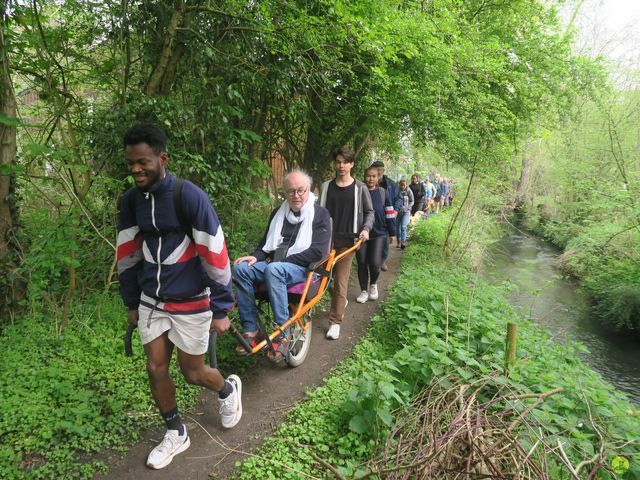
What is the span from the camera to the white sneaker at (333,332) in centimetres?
455

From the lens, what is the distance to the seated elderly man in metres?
3.22

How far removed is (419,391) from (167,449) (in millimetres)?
2023

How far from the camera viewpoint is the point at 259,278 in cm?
335

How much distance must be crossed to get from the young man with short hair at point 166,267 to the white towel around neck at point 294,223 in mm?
1230

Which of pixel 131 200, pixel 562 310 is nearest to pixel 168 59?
pixel 131 200

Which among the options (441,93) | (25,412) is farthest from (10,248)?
(441,93)

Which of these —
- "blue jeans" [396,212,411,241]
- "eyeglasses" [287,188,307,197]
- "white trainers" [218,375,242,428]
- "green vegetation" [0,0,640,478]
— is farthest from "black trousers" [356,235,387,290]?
"blue jeans" [396,212,411,241]

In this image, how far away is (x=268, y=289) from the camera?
321 centimetres

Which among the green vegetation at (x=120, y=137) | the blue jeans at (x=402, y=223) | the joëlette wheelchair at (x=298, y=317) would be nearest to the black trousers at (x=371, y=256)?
the green vegetation at (x=120, y=137)

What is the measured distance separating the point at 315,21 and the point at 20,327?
4.43m

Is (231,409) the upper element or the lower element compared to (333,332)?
upper

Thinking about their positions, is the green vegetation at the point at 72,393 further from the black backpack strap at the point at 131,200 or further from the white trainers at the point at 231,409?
the black backpack strap at the point at 131,200

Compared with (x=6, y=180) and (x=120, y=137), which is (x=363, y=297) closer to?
(x=120, y=137)

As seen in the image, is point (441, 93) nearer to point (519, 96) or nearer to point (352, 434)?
point (519, 96)
